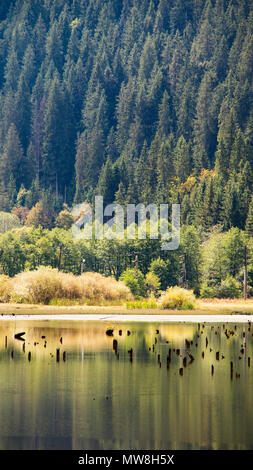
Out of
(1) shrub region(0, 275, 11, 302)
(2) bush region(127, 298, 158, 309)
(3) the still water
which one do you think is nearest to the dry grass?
(1) shrub region(0, 275, 11, 302)

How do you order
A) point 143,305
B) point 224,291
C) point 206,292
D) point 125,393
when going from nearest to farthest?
point 125,393, point 143,305, point 206,292, point 224,291

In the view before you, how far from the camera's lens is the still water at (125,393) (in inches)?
962

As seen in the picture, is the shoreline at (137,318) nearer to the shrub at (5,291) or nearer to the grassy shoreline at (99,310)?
the grassy shoreline at (99,310)

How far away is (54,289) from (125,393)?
218ft

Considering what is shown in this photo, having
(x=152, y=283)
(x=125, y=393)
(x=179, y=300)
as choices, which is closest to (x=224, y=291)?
(x=152, y=283)

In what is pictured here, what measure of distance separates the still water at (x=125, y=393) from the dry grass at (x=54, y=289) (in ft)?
142

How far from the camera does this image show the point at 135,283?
115 metres

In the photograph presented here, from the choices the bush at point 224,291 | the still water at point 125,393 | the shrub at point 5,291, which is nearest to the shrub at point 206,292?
the bush at point 224,291

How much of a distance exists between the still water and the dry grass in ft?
142

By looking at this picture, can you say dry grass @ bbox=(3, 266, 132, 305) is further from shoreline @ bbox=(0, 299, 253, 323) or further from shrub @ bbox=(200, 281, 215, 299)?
shrub @ bbox=(200, 281, 215, 299)

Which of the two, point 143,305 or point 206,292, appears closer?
point 143,305

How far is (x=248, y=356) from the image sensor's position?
43.8 m

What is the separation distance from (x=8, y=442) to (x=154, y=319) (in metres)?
56.9

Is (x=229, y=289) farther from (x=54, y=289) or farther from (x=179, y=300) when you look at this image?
(x=54, y=289)
